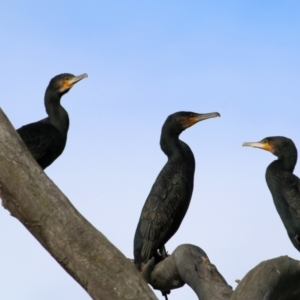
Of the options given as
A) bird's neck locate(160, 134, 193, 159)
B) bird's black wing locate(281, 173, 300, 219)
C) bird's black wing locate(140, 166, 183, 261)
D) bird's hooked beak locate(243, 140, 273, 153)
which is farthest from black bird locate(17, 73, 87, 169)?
bird's black wing locate(281, 173, 300, 219)

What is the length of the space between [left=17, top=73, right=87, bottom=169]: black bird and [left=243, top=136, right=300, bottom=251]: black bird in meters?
1.79

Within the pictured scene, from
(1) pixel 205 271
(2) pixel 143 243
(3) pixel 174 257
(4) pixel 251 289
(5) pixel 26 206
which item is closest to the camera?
(4) pixel 251 289

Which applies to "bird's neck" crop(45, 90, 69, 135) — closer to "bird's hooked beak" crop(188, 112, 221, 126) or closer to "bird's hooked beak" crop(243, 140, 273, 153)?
"bird's hooked beak" crop(188, 112, 221, 126)

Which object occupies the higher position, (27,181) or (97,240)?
(27,181)

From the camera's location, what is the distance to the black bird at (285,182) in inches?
279

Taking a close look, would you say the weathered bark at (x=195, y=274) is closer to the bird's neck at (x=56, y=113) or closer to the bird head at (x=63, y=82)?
the bird's neck at (x=56, y=113)

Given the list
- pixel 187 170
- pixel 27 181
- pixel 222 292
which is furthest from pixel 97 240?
pixel 187 170

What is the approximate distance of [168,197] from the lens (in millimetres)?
6781

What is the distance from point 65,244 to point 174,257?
1.08m

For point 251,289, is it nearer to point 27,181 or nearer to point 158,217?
point 27,181

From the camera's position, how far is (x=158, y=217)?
668 cm

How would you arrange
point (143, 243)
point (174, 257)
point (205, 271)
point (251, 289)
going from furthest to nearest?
point (143, 243) → point (174, 257) → point (205, 271) → point (251, 289)

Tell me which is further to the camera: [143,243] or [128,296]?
[143,243]

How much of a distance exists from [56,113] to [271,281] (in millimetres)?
4628
